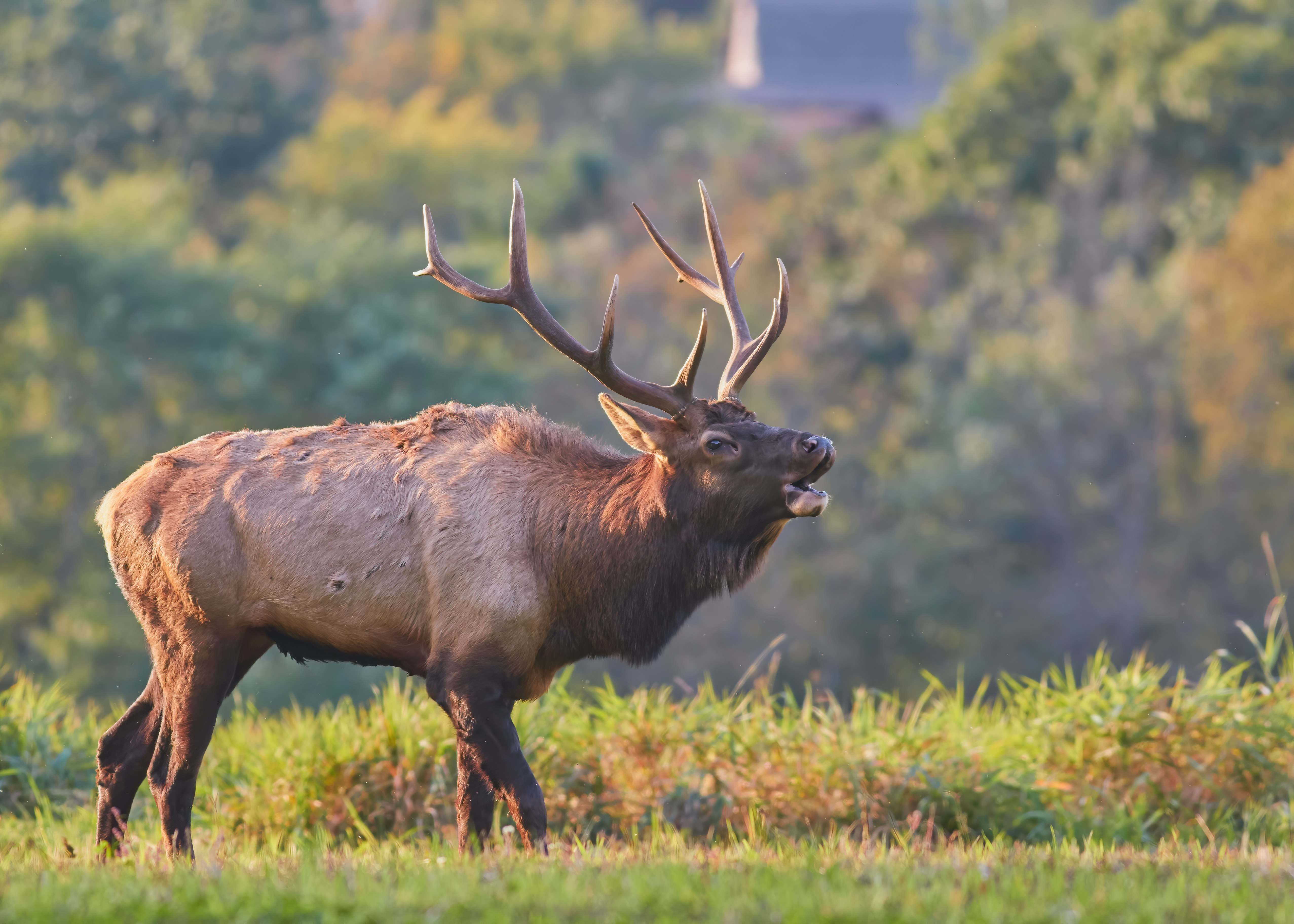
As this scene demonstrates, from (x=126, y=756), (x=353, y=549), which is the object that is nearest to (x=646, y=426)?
(x=353, y=549)

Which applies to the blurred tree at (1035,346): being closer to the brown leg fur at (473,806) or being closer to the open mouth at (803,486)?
the open mouth at (803,486)

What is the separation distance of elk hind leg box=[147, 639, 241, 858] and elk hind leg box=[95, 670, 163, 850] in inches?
11.0

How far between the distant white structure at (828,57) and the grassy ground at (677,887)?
70678 millimetres

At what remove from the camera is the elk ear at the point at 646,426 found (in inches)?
294

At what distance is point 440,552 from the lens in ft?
23.9

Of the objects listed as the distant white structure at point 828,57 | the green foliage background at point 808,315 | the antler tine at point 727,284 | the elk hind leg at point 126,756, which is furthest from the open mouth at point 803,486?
the distant white structure at point 828,57

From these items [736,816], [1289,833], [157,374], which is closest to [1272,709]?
[1289,833]

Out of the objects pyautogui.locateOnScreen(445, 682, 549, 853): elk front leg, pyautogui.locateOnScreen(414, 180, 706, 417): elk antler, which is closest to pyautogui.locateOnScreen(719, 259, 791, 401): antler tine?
pyautogui.locateOnScreen(414, 180, 706, 417): elk antler

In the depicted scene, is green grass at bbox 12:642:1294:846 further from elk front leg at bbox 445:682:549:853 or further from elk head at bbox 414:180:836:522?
elk head at bbox 414:180:836:522

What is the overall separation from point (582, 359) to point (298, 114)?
45253 millimetres

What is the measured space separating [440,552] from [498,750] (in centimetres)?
85

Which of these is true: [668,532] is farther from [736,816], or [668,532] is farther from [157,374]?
[157,374]

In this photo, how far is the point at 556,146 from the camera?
58562 mm

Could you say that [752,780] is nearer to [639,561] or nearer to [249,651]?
[639,561]
